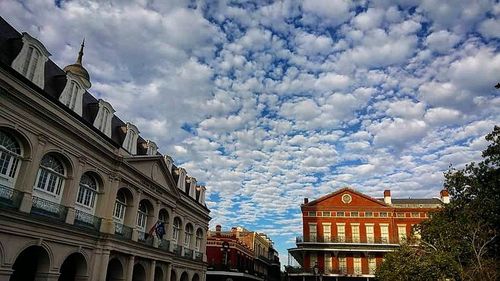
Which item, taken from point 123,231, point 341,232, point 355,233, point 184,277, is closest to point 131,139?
point 123,231

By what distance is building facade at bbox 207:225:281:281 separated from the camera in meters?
46.7

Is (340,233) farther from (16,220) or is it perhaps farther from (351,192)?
(16,220)

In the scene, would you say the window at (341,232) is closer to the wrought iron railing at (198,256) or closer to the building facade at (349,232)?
the building facade at (349,232)

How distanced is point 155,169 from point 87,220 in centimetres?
775

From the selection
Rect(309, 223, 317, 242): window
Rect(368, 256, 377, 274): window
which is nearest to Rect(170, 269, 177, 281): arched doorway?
Rect(309, 223, 317, 242): window

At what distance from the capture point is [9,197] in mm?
15461

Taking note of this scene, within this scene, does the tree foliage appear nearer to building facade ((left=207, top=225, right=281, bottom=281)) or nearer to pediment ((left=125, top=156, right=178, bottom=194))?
building facade ((left=207, top=225, right=281, bottom=281))

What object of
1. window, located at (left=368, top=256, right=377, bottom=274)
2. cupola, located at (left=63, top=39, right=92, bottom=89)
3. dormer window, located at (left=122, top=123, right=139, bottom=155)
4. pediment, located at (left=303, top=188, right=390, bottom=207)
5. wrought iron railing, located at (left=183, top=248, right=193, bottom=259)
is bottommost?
wrought iron railing, located at (left=183, top=248, right=193, bottom=259)

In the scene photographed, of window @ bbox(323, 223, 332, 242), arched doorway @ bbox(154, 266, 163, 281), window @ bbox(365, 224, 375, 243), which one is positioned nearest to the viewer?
arched doorway @ bbox(154, 266, 163, 281)

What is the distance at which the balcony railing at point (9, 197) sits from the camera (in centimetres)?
1507

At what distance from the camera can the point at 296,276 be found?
46469mm

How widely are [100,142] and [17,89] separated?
6.39 m

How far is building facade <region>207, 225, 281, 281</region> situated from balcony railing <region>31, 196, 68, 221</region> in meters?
13.9

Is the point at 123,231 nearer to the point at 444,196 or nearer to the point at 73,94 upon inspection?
the point at 73,94
